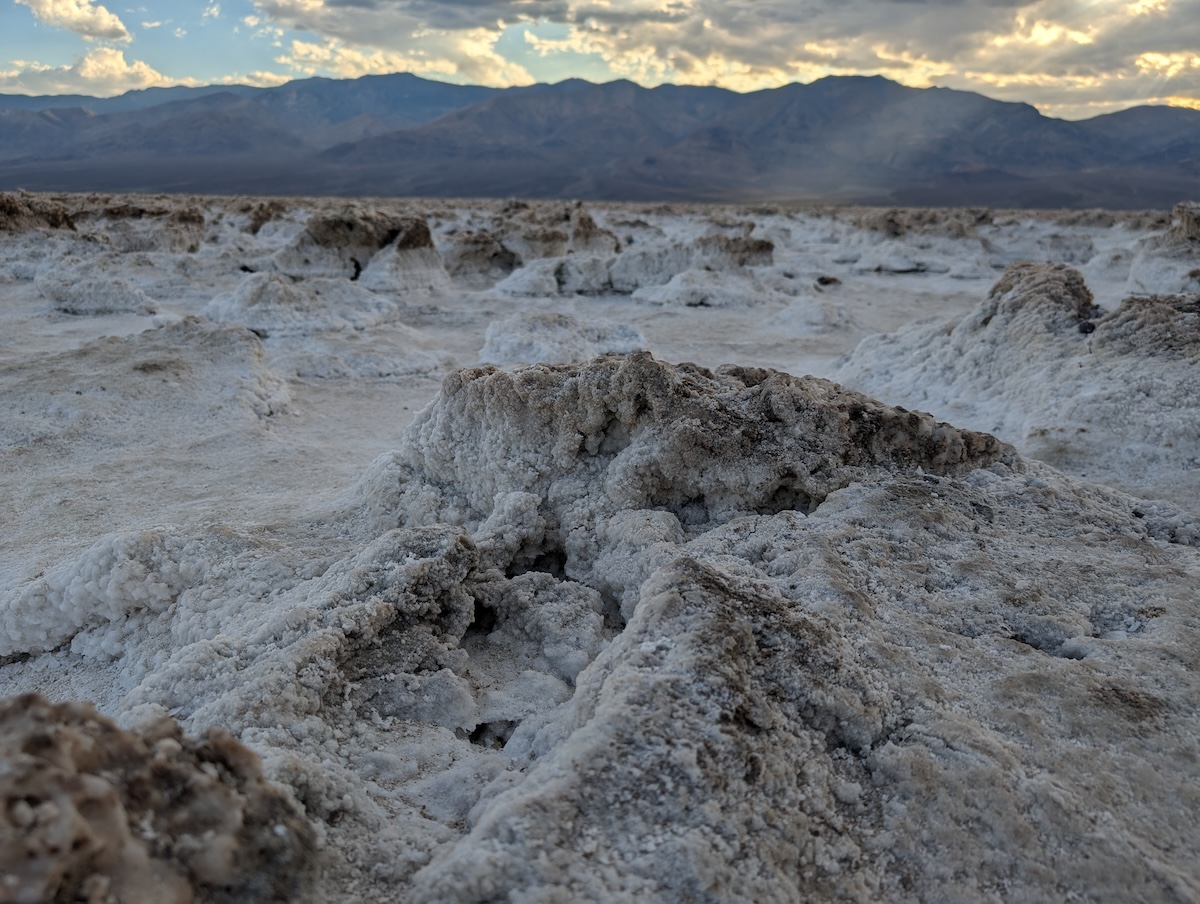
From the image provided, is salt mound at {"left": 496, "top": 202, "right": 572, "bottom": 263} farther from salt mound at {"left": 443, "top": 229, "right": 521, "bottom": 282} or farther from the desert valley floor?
the desert valley floor

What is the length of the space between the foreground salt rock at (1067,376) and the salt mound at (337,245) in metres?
7.91

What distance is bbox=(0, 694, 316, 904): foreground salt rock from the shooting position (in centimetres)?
101

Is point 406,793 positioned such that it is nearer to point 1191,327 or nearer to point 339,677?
point 339,677

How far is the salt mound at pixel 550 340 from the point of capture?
787 cm

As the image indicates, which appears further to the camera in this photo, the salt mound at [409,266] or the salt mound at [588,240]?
the salt mound at [588,240]

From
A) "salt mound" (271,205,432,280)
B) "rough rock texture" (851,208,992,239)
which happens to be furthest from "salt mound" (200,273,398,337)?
"rough rock texture" (851,208,992,239)

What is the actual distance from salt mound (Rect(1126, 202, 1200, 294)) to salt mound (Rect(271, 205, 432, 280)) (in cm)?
981

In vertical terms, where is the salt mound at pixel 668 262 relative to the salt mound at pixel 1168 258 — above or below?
below

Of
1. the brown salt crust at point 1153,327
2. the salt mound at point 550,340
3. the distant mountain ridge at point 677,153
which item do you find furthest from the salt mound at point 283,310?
the distant mountain ridge at point 677,153

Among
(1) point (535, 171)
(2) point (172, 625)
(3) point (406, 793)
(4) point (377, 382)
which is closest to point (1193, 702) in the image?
(3) point (406, 793)

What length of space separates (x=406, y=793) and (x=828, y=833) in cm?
80

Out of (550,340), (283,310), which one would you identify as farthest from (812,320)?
(283,310)

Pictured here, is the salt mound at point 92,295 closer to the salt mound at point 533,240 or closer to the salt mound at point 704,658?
the salt mound at point 533,240

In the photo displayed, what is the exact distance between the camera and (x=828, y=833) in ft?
4.84
